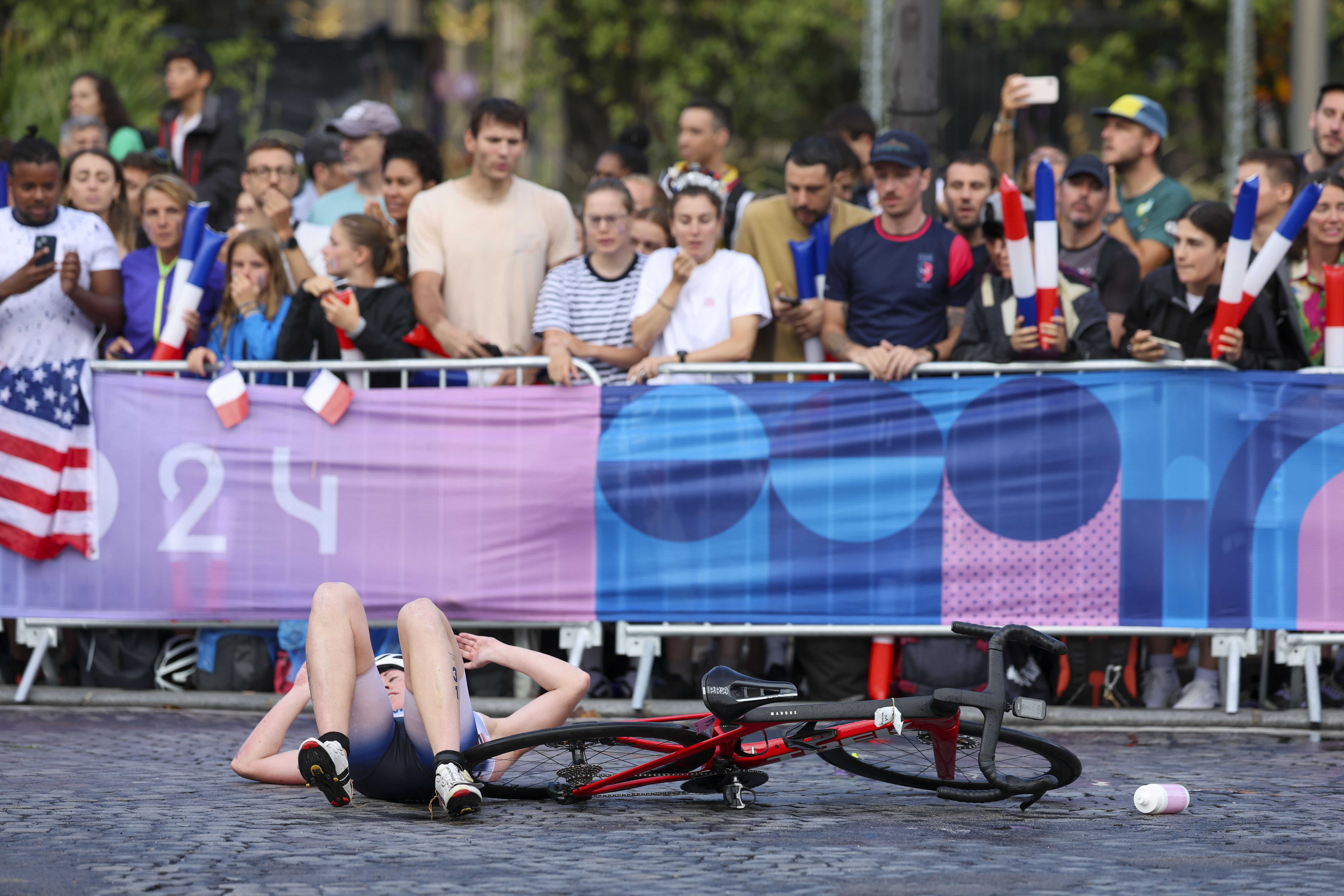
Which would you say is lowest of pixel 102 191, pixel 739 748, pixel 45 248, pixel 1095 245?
pixel 739 748

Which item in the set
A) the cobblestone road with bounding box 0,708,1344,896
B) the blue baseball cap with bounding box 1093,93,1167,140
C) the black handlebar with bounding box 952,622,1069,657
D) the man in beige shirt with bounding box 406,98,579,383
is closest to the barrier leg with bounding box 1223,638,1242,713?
the cobblestone road with bounding box 0,708,1344,896

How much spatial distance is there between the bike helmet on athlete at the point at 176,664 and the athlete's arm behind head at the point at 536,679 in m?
3.32

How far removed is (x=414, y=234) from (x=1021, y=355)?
11.0 ft

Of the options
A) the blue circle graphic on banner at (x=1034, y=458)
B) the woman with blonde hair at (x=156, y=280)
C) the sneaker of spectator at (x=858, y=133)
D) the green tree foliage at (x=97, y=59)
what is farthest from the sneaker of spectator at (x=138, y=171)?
the blue circle graphic on banner at (x=1034, y=458)

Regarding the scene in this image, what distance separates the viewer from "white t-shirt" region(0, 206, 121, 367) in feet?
29.5

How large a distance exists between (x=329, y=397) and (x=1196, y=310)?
438 cm

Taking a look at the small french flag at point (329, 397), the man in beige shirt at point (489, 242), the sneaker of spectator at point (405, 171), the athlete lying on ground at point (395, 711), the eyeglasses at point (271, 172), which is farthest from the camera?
the eyeglasses at point (271, 172)

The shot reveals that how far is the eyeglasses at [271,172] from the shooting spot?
10.1m

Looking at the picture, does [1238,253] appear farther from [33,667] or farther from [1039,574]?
[33,667]

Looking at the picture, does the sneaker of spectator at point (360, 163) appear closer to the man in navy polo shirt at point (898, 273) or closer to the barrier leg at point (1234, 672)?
the man in navy polo shirt at point (898, 273)

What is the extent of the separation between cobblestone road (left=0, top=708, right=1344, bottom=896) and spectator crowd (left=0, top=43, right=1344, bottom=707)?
7.48 ft

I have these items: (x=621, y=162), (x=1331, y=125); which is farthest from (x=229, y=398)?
(x=1331, y=125)

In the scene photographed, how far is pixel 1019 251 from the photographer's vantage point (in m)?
7.91

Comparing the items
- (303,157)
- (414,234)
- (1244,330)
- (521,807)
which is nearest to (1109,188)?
(1244,330)
